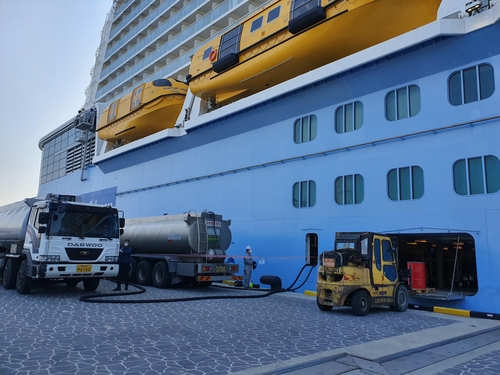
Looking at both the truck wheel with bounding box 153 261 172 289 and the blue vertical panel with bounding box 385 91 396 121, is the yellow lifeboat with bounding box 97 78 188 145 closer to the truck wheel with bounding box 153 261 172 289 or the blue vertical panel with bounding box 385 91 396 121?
the truck wheel with bounding box 153 261 172 289

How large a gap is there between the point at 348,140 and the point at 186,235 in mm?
5681

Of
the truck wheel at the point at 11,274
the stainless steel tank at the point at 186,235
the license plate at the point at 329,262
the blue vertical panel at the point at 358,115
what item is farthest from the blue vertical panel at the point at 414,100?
the truck wheel at the point at 11,274

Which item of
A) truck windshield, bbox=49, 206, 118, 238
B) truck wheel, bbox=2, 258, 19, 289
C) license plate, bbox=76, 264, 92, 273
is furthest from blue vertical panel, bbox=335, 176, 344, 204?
truck wheel, bbox=2, 258, 19, 289

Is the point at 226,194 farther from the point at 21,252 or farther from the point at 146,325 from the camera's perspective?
the point at 146,325

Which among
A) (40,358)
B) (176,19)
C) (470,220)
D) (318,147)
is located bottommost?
(40,358)

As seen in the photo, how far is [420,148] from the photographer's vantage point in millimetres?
10695

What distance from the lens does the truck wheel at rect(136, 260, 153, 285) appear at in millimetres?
13452

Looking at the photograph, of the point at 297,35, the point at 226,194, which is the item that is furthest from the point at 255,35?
the point at 226,194

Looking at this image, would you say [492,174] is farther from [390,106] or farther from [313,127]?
[313,127]

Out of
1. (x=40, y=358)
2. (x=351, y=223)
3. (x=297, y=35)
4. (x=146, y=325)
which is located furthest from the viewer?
(x=297, y=35)

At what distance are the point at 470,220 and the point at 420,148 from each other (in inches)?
88.1

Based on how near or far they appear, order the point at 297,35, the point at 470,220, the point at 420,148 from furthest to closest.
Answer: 1. the point at 297,35
2. the point at 420,148
3. the point at 470,220

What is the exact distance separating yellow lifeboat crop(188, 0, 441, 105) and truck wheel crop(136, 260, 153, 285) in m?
7.12

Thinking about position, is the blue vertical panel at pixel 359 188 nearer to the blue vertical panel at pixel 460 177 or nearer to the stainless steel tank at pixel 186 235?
the blue vertical panel at pixel 460 177
